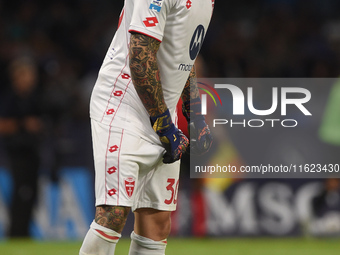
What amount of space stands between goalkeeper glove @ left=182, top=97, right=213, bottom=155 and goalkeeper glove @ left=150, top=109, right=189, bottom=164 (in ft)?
1.36

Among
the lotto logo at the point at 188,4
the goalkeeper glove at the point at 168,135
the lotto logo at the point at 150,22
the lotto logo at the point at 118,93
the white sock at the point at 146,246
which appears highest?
the lotto logo at the point at 188,4

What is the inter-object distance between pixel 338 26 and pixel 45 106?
583 cm

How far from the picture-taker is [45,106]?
798 cm

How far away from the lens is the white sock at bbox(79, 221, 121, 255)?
129 inches

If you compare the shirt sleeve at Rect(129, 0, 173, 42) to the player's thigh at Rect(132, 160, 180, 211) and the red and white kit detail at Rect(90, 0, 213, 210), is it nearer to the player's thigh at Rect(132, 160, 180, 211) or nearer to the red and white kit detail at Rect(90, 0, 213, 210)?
the red and white kit detail at Rect(90, 0, 213, 210)

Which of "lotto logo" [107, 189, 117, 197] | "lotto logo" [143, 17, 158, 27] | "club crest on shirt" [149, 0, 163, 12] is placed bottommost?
"lotto logo" [107, 189, 117, 197]

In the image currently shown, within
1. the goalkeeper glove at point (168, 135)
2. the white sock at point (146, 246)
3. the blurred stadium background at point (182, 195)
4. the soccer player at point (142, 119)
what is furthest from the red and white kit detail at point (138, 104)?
the blurred stadium background at point (182, 195)

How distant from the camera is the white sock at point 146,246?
3668 millimetres

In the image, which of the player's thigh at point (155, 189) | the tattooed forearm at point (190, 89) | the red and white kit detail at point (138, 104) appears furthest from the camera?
the tattooed forearm at point (190, 89)

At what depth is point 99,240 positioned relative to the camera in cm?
329

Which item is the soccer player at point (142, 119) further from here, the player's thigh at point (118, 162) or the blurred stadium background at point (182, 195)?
the blurred stadium background at point (182, 195)

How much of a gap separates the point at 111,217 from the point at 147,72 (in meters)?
0.75

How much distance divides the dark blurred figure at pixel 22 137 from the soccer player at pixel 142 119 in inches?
172

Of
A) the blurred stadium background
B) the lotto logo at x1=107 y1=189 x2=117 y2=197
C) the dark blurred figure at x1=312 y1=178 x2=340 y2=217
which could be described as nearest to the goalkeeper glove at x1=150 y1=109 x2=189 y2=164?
the lotto logo at x1=107 y1=189 x2=117 y2=197
